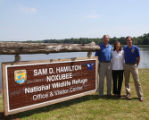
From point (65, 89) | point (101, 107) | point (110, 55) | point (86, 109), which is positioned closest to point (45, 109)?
point (65, 89)

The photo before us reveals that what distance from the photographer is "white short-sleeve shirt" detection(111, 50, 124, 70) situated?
6.03m

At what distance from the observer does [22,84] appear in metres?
4.26

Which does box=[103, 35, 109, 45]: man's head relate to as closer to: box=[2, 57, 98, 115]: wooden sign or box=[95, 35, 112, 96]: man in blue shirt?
box=[95, 35, 112, 96]: man in blue shirt

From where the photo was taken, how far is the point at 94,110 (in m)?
4.98

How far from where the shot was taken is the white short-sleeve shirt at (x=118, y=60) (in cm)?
603

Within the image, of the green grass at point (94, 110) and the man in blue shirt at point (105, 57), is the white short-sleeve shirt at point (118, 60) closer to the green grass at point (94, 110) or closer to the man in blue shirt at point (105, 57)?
the man in blue shirt at point (105, 57)

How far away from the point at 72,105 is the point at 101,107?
2.74 feet

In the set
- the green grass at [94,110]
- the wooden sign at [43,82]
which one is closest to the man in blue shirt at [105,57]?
the wooden sign at [43,82]

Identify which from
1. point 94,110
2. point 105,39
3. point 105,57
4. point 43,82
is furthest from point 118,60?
point 43,82

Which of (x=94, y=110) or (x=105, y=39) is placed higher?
(x=105, y=39)

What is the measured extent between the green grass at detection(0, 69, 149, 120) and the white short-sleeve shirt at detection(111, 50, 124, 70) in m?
1.04

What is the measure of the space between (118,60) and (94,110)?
6.28 ft

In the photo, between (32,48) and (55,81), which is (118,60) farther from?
(32,48)

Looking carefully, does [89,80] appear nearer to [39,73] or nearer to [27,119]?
[39,73]
